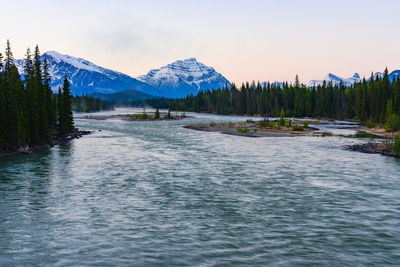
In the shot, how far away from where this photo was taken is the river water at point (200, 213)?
14.1m

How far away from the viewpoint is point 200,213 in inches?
771

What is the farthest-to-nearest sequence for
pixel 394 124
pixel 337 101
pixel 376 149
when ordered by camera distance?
pixel 337 101 < pixel 394 124 < pixel 376 149

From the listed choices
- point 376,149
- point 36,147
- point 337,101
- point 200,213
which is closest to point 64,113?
point 36,147

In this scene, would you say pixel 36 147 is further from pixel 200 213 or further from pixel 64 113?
pixel 200 213

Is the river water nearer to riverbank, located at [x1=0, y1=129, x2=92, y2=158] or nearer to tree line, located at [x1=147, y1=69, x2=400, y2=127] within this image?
riverbank, located at [x1=0, y1=129, x2=92, y2=158]

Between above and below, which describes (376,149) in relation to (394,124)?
below

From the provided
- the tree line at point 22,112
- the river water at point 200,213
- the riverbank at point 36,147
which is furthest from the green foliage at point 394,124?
the tree line at point 22,112

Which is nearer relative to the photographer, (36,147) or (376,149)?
(376,149)

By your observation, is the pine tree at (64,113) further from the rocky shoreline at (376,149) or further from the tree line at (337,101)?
the tree line at (337,101)

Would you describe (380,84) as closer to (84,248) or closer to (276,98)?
(276,98)

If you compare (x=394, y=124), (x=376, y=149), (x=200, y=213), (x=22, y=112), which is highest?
(x=22, y=112)

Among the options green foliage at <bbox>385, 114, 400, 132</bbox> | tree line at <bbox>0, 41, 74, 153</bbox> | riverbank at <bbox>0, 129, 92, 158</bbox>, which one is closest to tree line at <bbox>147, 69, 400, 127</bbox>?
green foliage at <bbox>385, 114, 400, 132</bbox>

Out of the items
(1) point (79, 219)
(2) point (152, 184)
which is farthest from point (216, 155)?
(1) point (79, 219)

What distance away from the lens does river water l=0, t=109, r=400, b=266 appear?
46.3 ft
